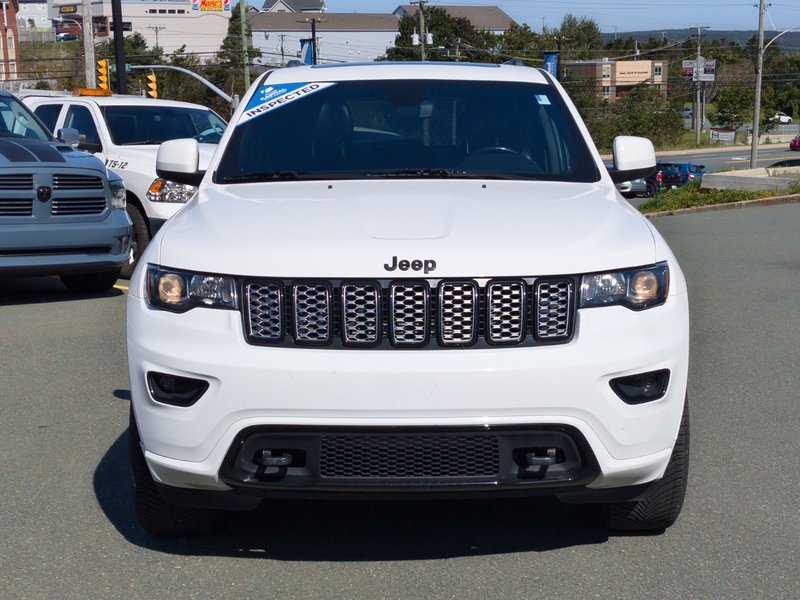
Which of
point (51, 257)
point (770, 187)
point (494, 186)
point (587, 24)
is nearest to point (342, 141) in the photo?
point (494, 186)

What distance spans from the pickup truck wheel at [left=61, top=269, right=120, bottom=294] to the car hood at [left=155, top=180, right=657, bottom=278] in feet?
22.4

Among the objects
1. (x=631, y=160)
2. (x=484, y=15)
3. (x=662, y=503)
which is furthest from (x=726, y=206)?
(x=484, y=15)

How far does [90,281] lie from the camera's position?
11234 mm

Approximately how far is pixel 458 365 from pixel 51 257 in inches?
287

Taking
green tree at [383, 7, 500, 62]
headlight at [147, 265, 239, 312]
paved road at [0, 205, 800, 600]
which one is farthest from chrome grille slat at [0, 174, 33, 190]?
green tree at [383, 7, 500, 62]

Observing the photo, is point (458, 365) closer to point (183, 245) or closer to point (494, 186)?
point (183, 245)

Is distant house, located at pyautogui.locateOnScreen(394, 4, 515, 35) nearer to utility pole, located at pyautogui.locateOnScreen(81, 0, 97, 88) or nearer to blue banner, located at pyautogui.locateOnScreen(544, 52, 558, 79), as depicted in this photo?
blue banner, located at pyautogui.locateOnScreen(544, 52, 558, 79)

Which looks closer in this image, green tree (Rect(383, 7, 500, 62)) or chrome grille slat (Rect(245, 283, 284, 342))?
chrome grille slat (Rect(245, 283, 284, 342))

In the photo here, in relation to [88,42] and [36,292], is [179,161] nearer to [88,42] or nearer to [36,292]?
[36,292]

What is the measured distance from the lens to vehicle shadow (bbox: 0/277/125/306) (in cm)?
1086

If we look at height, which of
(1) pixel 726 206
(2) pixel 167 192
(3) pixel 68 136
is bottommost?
(1) pixel 726 206

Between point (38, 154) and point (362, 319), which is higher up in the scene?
point (362, 319)

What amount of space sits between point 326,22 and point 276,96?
147047mm

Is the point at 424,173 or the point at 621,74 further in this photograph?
the point at 621,74
